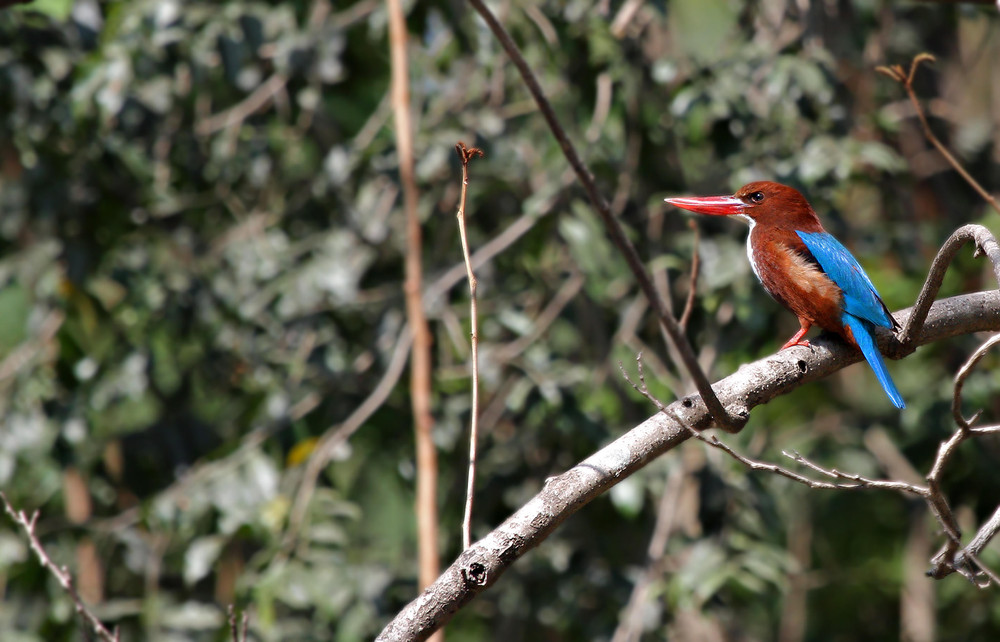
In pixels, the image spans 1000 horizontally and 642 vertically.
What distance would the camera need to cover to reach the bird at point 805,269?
220 centimetres

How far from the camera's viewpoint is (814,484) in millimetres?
1548

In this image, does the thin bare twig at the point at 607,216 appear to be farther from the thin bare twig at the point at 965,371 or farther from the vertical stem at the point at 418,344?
the vertical stem at the point at 418,344

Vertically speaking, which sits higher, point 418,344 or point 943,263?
point 943,263

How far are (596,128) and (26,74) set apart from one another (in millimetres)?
2061

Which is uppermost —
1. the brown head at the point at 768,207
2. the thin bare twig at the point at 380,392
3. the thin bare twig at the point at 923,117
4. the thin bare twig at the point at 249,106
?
the thin bare twig at the point at 249,106

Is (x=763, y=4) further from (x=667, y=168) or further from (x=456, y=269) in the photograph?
(x=456, y=269)

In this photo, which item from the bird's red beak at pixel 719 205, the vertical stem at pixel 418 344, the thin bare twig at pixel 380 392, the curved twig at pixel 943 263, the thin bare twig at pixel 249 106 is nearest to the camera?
the curved twig at pixel 943 263

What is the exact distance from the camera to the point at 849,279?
7.84 feet

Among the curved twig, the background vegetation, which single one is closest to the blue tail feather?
the curved twig

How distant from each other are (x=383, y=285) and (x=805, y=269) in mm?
1762

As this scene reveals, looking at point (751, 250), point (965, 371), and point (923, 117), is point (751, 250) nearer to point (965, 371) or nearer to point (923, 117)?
point (923, 117)

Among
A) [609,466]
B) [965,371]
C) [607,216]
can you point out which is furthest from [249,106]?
[965,371]

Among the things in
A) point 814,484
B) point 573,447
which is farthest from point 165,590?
point 814,484

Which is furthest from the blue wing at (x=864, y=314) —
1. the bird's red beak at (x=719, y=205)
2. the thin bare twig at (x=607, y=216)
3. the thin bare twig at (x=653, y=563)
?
the thin bare twig at (x=653, y=563)
